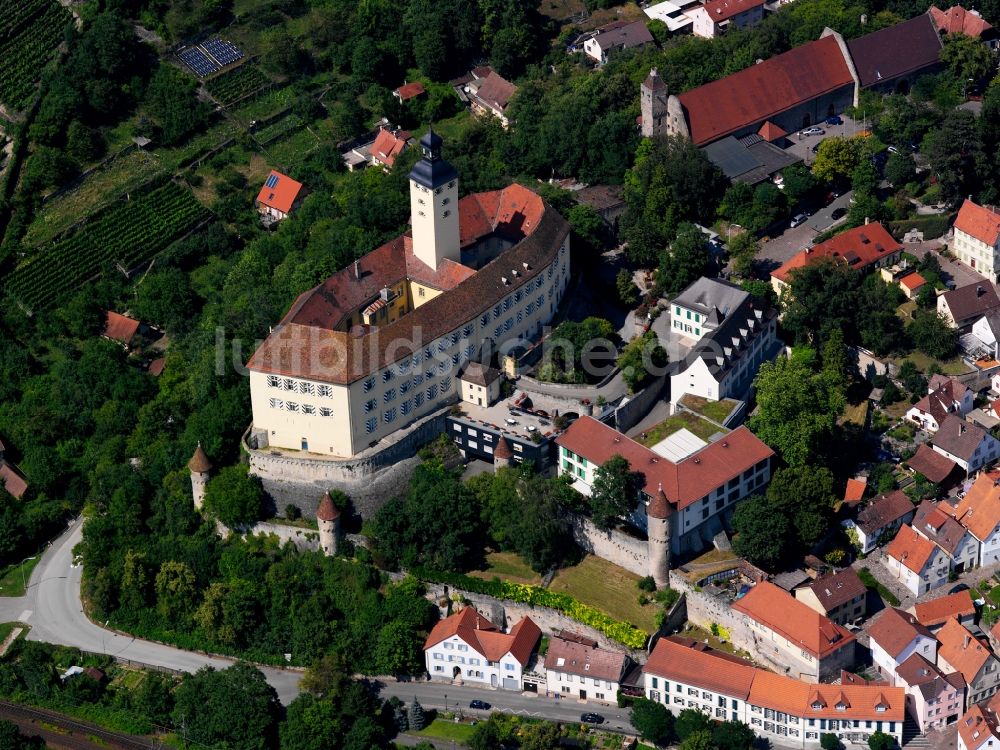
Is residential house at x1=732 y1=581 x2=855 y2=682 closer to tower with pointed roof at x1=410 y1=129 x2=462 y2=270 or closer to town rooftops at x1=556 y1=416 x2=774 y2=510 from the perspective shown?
town rooftops at x1=556 y1=416 x2=774 y2=510

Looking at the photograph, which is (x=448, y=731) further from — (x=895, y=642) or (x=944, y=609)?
(x=944, y=609)

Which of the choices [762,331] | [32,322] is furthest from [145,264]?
[762,331]

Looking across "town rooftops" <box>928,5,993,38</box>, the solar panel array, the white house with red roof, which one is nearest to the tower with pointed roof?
the white house with red roof

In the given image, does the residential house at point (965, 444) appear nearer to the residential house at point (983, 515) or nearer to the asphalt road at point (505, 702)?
the residential house at point (983, 515)

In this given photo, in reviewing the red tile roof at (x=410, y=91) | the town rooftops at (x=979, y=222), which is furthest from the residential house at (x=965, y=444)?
the red tile roof at (x=410, y=91)

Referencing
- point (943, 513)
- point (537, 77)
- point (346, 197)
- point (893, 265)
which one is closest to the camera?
point (943, 513)

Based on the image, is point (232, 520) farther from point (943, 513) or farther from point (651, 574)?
point (943, 513)
